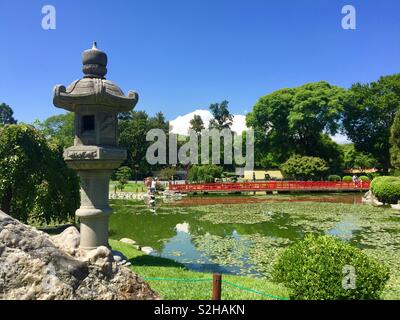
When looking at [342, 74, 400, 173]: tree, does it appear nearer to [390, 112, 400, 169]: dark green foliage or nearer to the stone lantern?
[390, 112, 400, 169]: dark green foliage

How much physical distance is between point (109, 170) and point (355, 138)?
41.2m

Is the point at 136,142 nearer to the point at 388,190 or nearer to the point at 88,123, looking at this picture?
the point at 388,190

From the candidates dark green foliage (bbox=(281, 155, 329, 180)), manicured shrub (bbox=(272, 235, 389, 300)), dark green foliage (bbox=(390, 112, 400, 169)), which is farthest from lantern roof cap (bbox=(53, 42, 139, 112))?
dark green foliage (bbox=(281, 155, 329, 180))

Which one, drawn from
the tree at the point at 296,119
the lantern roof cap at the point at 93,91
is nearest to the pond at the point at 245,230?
the lantern roof cap at the point at 93,91

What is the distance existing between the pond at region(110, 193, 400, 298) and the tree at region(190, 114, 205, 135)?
3182 cm

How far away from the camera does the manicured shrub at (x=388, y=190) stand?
23188 mm

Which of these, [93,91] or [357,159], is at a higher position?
[93,91]

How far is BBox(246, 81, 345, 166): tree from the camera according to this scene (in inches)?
1580

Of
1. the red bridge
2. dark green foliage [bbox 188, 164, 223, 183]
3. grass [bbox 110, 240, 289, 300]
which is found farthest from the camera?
dark green foliage [bbox 188, 164, 223, 183]

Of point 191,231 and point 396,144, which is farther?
point 396,144

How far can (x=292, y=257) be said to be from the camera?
5.55 metres

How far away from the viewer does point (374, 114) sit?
41.2 metres

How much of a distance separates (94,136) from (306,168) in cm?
3204

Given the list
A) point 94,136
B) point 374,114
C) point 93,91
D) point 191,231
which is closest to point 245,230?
point 191,231
